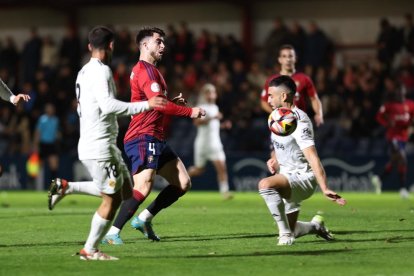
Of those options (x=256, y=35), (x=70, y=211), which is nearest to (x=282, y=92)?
(x=70, y=211)

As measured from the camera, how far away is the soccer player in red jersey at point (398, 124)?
22766mm

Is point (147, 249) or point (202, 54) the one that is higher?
point (202, 54)

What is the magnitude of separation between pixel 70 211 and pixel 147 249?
6629mm

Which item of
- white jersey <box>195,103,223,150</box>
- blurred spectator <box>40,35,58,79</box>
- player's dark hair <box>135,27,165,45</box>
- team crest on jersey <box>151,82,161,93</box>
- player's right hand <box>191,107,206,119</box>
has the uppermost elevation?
blurred spectator <box>40,35,58,79</box>

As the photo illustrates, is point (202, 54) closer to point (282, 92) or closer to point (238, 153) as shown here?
point (238, 153)

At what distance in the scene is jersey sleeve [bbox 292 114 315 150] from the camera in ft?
35.6

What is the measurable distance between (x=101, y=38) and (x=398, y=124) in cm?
1410

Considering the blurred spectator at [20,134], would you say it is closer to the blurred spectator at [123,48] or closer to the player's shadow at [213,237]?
the blurred spectator at [123,48]

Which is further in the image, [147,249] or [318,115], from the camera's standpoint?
[318,115]

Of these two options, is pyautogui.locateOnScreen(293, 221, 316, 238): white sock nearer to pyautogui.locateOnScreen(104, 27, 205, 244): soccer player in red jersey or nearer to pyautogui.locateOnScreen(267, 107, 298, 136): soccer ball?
pyautogui.locateOnScreen(267, 107, 298, 136): soccer ball

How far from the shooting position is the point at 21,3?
34.3m

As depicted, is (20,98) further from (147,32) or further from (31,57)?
(31,57)

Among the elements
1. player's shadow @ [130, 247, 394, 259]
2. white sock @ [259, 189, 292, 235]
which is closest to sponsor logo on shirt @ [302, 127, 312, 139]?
white sock @ [259, 189, 292, 235]

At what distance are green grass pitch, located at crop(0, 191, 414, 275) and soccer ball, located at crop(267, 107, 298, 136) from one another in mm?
1218
